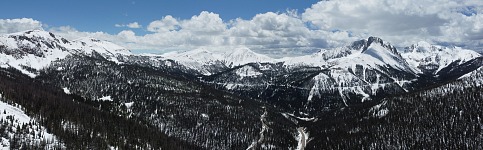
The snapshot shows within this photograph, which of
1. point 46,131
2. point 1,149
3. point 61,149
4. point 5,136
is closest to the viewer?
point 1,149

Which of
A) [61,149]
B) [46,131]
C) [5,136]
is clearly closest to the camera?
[5,136]

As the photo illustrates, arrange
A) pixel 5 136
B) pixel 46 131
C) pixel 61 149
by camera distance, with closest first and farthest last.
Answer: pixel 5 136 < pixel 61 149 < pixel 46 131

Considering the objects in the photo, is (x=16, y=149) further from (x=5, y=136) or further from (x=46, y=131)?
(x=46, y=131)

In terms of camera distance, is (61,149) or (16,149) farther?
(61,149)

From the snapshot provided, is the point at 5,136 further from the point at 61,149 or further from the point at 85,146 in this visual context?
the point at 85,146

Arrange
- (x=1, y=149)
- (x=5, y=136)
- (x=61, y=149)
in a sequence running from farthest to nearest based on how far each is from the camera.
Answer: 1. (x=61, y=149)
2. (x=5, y=136)
3. (x=1, y=149)

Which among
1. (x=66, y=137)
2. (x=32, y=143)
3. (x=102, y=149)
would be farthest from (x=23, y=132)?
(x=102, y=149)

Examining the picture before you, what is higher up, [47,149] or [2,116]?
[2,116]

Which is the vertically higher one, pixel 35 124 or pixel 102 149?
pixel 35 124

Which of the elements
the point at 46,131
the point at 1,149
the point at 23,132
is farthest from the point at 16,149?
the point at 46,131
